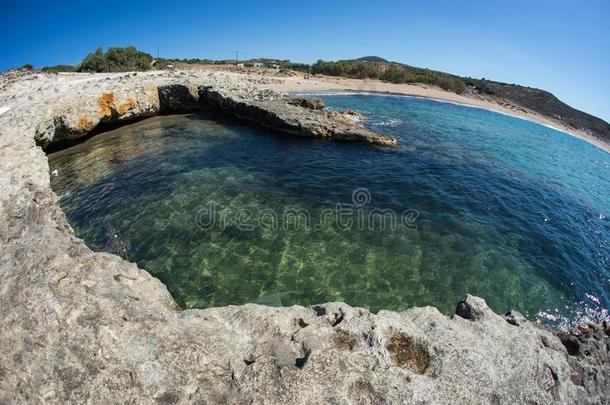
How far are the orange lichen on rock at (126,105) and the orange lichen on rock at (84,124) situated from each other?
291 centimetres

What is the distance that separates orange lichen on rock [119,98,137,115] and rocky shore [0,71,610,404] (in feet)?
63.5

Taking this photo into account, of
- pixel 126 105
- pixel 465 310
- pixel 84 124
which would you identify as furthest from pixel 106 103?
pixel 465 310

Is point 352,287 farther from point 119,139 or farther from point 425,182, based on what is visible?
point 119,139

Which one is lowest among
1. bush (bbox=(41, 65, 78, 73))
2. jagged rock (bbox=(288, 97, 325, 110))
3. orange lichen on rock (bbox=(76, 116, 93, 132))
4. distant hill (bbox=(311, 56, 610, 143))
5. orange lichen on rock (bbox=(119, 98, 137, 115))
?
bush (bbox=(41, 65, 78, 73))

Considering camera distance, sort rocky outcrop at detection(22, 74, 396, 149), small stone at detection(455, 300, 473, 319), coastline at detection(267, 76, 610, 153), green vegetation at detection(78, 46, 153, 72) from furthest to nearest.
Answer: coastline at detection(267, 76, 610, 153) < green vegetation at detection(78, 46, 153, 72) < rocky outcrop at detection(22, 74, 396, 149) < small stone at detection(455, 300, 473, 319)

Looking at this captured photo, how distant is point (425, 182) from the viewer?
18.2 meters

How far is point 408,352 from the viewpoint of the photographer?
5500 mm

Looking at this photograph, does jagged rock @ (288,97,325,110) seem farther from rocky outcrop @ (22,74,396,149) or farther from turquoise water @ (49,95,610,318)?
turquoise water @ (49,95,610,318)

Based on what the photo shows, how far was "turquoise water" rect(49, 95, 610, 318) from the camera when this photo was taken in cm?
1028

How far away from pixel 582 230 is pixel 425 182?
8.33 meters

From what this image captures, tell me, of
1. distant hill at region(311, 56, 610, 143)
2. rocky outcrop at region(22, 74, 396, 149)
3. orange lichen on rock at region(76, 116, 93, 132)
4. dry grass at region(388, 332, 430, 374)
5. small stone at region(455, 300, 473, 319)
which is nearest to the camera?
dry grass at region(388, 332, 430, 374)

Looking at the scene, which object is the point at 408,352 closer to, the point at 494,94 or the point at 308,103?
the point at 308,103

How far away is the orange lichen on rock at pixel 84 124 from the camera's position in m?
21.4

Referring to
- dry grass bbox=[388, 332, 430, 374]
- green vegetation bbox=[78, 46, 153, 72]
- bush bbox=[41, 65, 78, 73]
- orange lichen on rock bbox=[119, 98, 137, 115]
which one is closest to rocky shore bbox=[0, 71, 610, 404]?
dry grass bbox=[388, 332, 430, 374]
